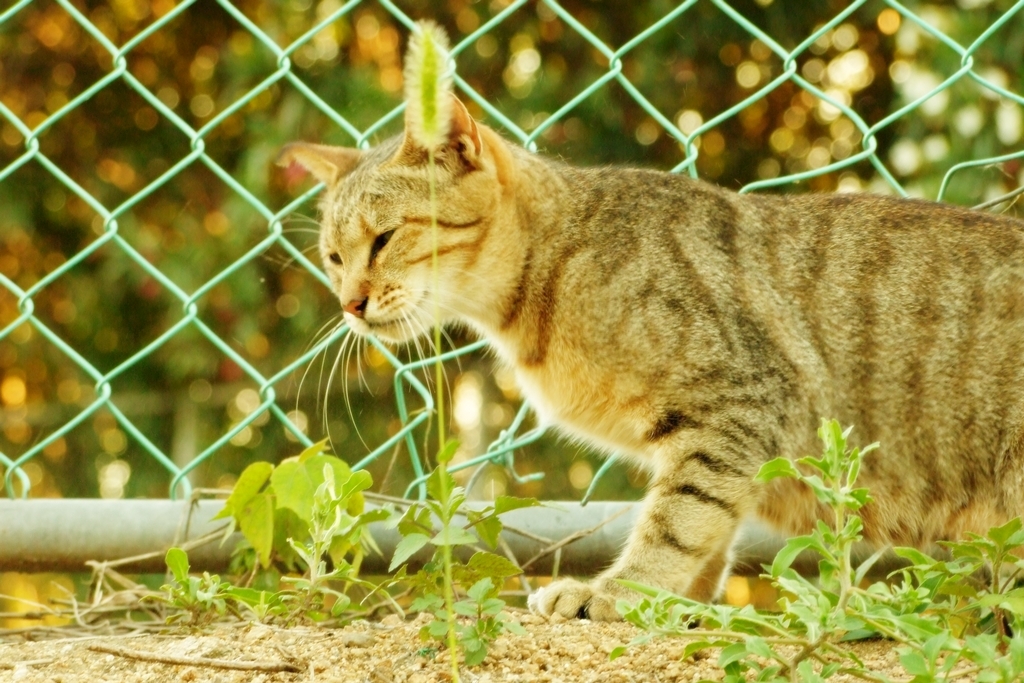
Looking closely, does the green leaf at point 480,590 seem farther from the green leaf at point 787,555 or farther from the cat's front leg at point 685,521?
the cat's front leg at point 685,521

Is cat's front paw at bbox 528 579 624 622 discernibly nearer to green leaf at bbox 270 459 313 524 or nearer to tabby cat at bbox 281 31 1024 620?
tabby cat at bbox 281 31 1024 620

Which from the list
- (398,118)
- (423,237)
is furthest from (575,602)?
(398,118)

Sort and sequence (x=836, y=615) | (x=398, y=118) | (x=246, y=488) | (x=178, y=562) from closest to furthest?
(x=836, y=615), (x=178, y=562), (x=246, y=488), (x=398, y=118)

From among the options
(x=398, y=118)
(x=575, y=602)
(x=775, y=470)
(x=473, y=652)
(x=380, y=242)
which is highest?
(x=398, y=118)

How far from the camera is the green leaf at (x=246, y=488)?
→ 2084 mm

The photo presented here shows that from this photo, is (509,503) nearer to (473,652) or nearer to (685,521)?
(473,652)

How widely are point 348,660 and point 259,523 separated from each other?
50cm

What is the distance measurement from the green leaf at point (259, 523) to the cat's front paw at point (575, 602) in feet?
1.53

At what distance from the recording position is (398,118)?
4055mm

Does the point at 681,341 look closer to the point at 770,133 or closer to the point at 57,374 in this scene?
the point at 770,133

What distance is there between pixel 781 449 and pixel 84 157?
3667mm

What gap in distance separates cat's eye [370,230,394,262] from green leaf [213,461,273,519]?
2.30 feet

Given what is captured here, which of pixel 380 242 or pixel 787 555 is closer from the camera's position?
pixel 787 555

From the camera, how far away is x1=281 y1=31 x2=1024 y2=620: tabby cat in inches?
89.7
